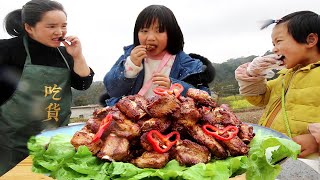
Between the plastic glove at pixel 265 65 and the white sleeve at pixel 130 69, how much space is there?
82cm

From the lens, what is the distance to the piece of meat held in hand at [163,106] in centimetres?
175

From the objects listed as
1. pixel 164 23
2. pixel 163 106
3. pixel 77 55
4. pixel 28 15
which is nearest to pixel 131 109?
pixel 163 106

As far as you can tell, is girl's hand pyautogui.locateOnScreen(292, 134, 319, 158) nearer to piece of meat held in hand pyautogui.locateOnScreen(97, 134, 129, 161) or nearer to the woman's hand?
piece of meat held in hand pyautogui.locateOnScreen(97, 134, 129, 161)

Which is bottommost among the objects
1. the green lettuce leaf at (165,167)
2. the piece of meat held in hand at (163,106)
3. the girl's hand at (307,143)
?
the girl's hand at (307,143)

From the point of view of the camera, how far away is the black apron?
321 centimetres

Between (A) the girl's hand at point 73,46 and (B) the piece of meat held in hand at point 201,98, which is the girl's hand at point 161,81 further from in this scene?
(A) the girl's hand at point 73,46

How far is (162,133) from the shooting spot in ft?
5.65

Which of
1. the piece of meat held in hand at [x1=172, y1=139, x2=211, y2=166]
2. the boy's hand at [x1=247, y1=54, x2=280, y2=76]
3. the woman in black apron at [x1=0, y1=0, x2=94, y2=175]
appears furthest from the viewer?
the woman in black apron at [x1=0, y1=0, x2=94, y2=175]

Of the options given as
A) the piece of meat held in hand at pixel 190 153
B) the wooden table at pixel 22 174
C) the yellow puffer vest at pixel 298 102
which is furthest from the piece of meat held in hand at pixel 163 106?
the yellow puffer vest at pixel 298 102

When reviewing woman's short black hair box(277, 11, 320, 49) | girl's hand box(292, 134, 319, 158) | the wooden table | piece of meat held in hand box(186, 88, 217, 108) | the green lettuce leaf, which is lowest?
girl's hand box(292, 134, 319, 158)

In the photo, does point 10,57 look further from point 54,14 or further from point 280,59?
point 280,59

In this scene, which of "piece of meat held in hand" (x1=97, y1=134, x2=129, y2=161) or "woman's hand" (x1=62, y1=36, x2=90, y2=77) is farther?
"woman's hand" (x1=62, y1=36, x2=90, y2=77)

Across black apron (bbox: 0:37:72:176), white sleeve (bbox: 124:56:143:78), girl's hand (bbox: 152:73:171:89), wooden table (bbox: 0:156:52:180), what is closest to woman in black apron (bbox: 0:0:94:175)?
black apron (bbox: 0:37:72:176)

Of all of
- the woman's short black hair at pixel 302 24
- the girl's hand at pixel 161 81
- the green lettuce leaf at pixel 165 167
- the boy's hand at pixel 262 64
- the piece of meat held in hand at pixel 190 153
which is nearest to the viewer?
the green lettuce leaf at pixel 165 167
